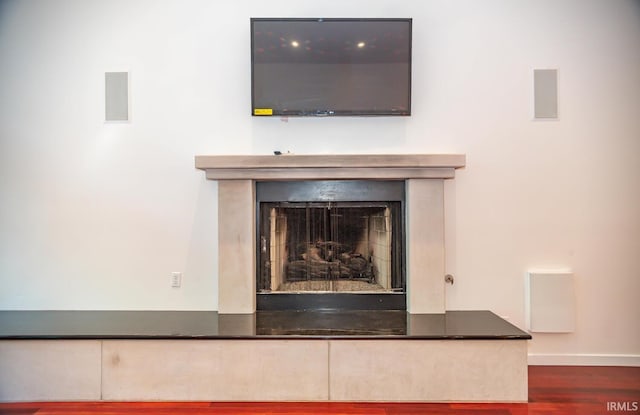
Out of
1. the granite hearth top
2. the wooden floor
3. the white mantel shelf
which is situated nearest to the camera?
the wooden floor

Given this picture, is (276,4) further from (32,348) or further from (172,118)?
(32,348)

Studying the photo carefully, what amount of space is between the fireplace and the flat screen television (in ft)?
1.82

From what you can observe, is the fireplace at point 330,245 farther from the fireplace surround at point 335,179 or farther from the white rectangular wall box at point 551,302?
the white rectangular wall box at point 551,302

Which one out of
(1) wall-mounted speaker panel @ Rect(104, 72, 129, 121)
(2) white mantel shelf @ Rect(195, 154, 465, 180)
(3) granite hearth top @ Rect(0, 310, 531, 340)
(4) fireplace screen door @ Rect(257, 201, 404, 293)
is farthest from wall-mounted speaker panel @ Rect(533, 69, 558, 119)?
(1) wall-mounted speaker panel @ Rect(104, 72, 129, 121)

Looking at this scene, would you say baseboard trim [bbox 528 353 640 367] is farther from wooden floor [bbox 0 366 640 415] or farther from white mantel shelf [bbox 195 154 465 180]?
white mantel shelf [bbox 195 154 465 180]

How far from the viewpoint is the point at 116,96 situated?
298 cm

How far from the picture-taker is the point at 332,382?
2.36 m

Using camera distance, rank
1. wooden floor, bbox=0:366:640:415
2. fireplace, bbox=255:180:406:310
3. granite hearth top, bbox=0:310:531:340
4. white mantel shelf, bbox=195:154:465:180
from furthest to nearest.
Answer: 1. fireplace, bbox=255:180:406:310
2. white mantel shelf, bbox=195:154:465:180
3. granite hearth top, bbox=0:310:531:340
4. wooden floor, bbox=0:366:640:415

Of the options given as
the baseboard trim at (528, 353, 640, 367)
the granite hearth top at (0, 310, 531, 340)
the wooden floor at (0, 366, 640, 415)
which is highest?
the granite hearth top at (0, 310, 531, 340)

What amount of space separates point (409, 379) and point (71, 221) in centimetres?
260

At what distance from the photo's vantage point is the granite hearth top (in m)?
2.40

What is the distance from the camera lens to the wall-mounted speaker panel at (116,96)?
9.77 feet

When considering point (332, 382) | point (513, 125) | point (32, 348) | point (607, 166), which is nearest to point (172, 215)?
point (32, 348)

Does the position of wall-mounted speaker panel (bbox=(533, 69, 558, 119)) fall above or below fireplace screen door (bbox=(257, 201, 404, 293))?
above
